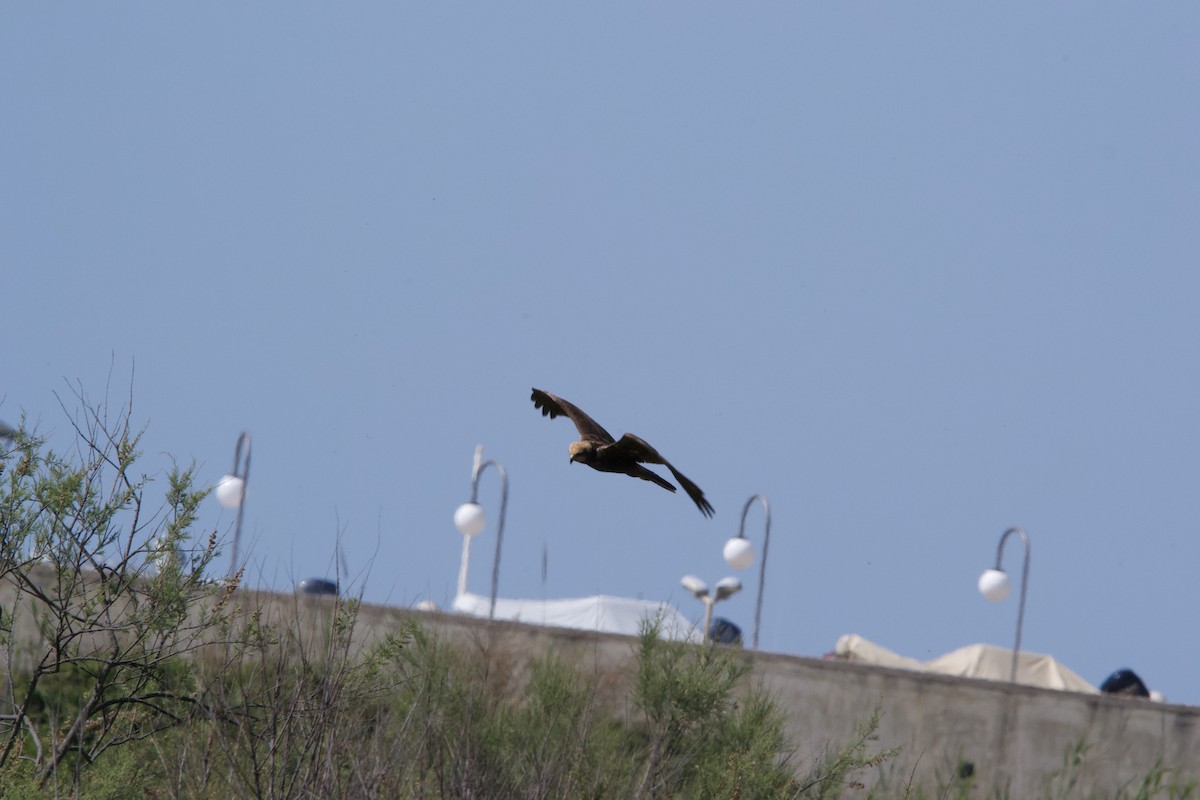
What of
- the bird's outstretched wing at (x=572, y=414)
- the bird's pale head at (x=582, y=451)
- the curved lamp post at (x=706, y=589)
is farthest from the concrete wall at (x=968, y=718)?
the bird's pale head at (x=582, y=451)

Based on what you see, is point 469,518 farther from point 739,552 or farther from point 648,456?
point 648,456

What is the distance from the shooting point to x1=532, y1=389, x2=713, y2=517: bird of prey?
767 centimetres

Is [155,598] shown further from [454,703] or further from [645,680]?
[645,680]

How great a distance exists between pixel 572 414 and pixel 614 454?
1154 millimetres

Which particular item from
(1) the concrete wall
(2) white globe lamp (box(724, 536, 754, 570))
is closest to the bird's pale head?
(1) the concrete wall

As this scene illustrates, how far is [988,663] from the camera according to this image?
2058cm

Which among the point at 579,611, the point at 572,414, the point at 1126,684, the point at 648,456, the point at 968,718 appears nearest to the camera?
the point at 648,456

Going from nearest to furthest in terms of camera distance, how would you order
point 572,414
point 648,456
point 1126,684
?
point 648,456, point 572,414, point 1126,684

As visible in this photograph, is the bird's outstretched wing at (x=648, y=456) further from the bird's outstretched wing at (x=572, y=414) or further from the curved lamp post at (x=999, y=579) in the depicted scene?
the curved lamp post at (x=999, y=579)

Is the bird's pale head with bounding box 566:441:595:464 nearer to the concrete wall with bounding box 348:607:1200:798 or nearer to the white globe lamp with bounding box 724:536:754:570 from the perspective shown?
the concrete wall with bounding box 348:607:1200:798

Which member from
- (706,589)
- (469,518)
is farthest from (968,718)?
(469,518)

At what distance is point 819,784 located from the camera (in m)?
11.6

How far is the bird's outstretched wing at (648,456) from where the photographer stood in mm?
7441

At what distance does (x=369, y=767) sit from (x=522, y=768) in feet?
6.72
